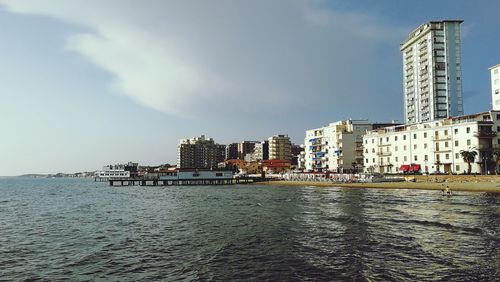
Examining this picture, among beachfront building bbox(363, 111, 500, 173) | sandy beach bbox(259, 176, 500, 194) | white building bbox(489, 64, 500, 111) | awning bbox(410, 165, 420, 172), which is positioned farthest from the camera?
awning bbox(410, 165, 420, 172)

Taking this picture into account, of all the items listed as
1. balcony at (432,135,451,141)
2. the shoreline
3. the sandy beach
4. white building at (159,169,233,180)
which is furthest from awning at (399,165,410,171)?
white building at (159,169,233,180)

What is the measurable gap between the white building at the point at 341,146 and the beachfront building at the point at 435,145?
11.9m

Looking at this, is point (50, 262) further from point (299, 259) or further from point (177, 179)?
point (177, 179)

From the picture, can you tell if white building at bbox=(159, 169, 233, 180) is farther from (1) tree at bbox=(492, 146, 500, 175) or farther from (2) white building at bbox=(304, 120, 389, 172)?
(1) tree at bbox=(492, 146, 500, 175)

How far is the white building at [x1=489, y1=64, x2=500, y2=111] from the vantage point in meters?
111

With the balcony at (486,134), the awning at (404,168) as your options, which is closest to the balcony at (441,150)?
the balcony at (486,134)

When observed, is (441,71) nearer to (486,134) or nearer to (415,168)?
(415,168)

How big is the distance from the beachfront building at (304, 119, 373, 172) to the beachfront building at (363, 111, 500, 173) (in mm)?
11875

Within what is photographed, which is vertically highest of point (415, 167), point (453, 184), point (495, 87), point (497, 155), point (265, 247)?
point (495, 87)

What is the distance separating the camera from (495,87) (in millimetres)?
113125

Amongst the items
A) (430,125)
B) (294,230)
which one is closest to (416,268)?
(294,230)

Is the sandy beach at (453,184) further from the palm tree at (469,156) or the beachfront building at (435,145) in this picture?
the beachfront building at (435,145)

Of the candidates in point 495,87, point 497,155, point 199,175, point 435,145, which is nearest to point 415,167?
point 435,145

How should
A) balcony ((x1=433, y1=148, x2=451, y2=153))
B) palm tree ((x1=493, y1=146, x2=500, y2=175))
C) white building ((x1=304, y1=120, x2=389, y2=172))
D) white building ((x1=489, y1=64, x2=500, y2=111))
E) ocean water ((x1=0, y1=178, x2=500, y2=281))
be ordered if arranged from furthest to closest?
white building ((x1=304, y1=120, x2=389, y2=172)), white building ((x1=489, y1=64, x2=500, y2=111)), balcony ((x1=433, y1=148, x2=451, y2=153)), palm tree ((x1=493, y1=146, x2=500, y2=175)), ocean water ((x1=0, y1=178, x2=500, y2=281))
